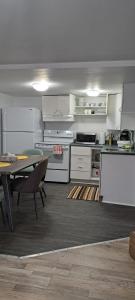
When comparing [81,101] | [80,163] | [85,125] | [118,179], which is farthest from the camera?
[85,125]

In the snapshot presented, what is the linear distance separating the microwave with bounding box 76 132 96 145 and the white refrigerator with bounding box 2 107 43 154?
104 centimetres

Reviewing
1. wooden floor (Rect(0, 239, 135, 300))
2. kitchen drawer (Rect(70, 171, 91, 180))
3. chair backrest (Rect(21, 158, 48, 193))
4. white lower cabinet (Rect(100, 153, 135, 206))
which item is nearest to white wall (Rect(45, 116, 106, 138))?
kitchen drawer (Rect(70, 171, 91, 180))

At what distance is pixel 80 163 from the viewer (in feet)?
16.6

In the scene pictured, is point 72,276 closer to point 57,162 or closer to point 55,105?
point 57,162

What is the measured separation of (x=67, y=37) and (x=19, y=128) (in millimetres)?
2935

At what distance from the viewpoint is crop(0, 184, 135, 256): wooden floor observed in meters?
2.53

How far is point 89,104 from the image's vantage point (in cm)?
540

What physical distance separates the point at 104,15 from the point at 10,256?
244 centimetres

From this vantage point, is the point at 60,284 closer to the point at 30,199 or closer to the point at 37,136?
the point at 30,199

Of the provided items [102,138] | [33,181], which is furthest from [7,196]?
[102,138]

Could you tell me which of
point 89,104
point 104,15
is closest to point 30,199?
point 89,104

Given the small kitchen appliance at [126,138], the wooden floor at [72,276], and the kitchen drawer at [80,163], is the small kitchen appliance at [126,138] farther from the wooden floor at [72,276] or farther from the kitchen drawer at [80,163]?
the wooden floor at [72,276]

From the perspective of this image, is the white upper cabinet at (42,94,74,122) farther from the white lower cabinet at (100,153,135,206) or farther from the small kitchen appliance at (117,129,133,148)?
the white lower cabinet at (100,153,135,206)

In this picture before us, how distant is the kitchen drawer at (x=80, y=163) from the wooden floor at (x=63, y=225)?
46.8 inches
